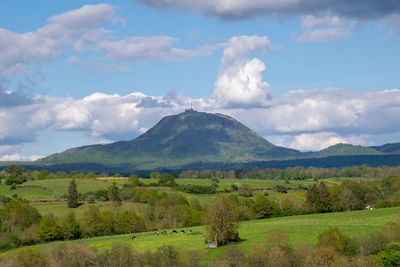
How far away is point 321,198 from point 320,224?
34.0 meters

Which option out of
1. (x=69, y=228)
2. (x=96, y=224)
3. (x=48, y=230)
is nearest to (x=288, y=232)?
(x=96, y=224)

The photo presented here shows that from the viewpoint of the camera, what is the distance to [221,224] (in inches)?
3784

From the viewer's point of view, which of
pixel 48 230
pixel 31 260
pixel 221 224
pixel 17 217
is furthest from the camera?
pixel 17 217

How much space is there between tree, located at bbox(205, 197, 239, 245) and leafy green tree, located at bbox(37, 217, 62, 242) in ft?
145

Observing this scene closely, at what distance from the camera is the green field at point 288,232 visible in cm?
9132

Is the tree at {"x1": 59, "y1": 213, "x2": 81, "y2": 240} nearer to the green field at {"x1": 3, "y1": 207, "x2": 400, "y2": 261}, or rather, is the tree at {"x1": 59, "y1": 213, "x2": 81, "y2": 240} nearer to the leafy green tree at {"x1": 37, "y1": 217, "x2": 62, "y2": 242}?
the leafy green tree at {"x1": 37, "y1": 217, "x2": 62, "y2": 242}

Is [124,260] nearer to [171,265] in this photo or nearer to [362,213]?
[171,265]

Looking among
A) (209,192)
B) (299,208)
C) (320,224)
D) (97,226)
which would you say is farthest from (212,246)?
(209,192)

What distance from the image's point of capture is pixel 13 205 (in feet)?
427

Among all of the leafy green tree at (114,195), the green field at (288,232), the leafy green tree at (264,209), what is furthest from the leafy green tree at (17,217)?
the leafy green tree at (264,209)

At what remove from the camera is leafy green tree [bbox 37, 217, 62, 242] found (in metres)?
119

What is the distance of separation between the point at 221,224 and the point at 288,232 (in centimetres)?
1444

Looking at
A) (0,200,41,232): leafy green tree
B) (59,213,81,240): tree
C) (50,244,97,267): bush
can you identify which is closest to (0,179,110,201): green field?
(0,200,41,232): leafy green tree

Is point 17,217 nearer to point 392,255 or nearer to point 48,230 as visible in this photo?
point 48,230
